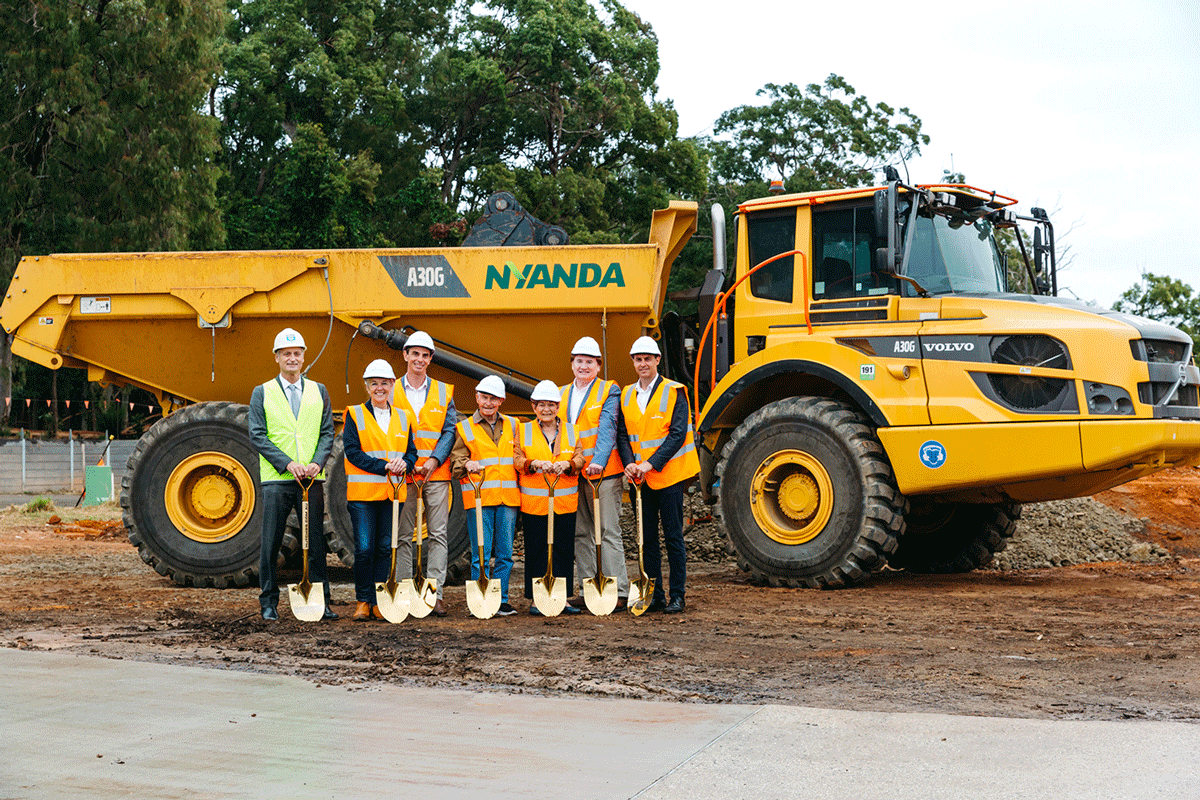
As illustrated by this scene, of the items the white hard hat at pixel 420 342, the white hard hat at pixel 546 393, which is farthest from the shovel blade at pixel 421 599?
the white hard hat at pixel 420 342

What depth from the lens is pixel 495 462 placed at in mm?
8062

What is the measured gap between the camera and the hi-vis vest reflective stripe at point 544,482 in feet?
26.4

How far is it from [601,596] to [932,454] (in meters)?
2.58

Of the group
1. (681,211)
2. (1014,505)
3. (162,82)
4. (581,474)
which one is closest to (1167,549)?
(1014,505)

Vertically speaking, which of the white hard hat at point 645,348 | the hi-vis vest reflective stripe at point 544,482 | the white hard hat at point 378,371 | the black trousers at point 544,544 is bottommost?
the black trousers at point 544,544

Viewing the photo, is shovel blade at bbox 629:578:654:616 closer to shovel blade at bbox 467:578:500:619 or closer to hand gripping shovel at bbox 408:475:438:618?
shovel blade at bbox 467:578:500:619

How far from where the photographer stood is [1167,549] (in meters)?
13.3

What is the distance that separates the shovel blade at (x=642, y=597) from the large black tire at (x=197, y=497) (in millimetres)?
3368

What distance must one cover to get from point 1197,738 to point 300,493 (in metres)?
5.58

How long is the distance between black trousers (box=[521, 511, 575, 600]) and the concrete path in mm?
2765

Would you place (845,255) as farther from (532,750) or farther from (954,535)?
(532,750)

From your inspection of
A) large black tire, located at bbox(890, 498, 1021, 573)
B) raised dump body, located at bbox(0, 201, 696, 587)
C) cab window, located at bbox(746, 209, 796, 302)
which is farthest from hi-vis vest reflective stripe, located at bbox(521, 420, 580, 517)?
large black tire, located at bbox(890, 498, 1021, 573)

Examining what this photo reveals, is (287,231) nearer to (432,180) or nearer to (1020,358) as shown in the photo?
(432,180)

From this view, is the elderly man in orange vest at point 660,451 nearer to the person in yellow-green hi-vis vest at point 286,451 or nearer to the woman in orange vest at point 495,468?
the woman in orange vest at point 495,468
